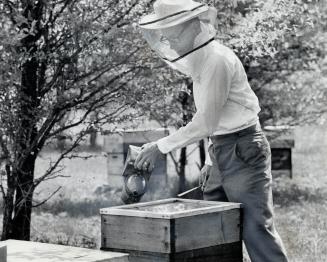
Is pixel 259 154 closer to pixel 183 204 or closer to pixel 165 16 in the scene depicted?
pixel 183 204

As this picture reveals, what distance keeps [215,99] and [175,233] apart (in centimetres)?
66

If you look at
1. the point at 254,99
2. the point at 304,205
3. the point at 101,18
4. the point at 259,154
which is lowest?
the point at 304,205

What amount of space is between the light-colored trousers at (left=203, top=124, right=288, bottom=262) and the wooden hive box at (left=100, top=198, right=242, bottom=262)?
80mm

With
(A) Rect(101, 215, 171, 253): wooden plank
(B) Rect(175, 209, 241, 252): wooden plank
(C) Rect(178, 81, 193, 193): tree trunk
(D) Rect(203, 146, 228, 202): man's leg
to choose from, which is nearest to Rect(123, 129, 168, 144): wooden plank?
(C) Rect(178, 81, 193, 193): tree trunk

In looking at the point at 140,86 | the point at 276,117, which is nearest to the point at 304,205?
the point at 276,117

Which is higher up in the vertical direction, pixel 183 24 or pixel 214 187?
pixel 183 24

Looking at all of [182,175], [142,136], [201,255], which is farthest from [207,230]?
[182,175]

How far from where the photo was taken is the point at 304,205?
8.17 meters

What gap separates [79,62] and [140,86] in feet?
1.64

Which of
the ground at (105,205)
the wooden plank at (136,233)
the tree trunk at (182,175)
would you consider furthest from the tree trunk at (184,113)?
the wooden plank at (136,233)

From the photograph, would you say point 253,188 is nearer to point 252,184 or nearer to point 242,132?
point 252,184

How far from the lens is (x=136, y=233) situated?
129 inches

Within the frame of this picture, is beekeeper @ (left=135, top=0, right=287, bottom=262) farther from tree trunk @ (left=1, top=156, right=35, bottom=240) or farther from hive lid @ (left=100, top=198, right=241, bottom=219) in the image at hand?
tree trunk @ (left=1, top=156, right=35, bottom=240)

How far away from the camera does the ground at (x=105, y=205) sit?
255 inches
